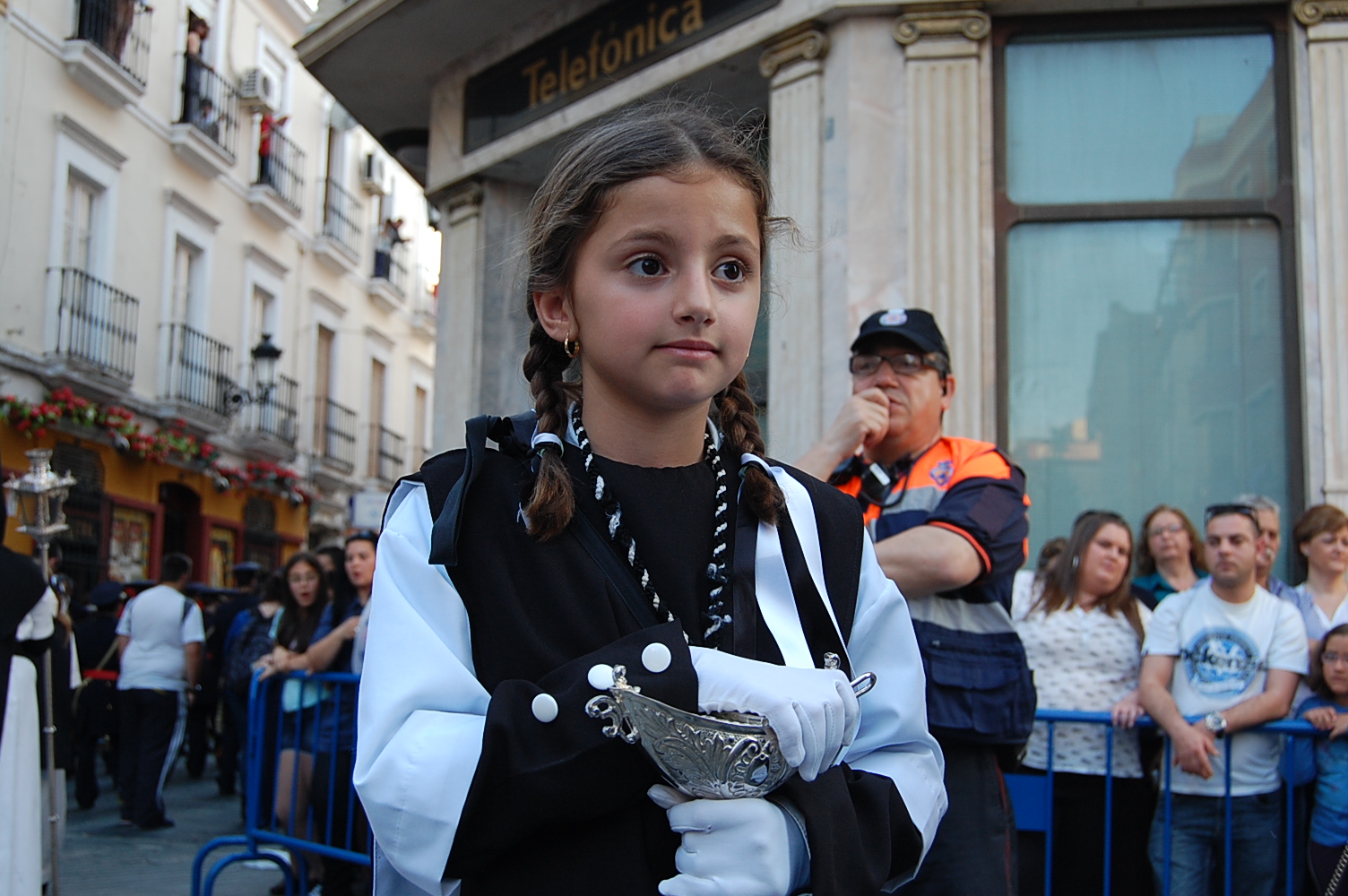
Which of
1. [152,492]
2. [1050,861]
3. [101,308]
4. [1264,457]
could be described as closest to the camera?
[1050,861]

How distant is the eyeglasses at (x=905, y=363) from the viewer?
10.4 ft

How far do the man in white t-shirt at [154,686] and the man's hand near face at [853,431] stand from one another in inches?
289

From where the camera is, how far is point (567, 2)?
8.34 m

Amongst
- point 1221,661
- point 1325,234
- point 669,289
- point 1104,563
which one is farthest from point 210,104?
point 669,289

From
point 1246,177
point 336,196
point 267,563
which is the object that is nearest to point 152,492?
point 267,563

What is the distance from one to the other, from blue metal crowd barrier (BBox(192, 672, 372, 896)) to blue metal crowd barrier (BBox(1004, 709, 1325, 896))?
2560mm

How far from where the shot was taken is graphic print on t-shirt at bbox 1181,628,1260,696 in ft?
13.8

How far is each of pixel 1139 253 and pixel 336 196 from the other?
21.7 meters

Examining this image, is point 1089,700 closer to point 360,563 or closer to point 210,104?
point 360,563

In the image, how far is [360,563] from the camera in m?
6.94

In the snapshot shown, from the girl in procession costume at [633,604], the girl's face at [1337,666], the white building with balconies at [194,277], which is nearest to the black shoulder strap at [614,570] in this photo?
the girl in procession costume at [633,604]

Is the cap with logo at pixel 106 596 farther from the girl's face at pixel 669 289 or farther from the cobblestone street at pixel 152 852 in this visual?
the girl's face at pixel 669 289

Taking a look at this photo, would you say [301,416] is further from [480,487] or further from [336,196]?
[480,487]

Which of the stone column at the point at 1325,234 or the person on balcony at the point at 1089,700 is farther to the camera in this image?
the stone column at the point at 1325,234
